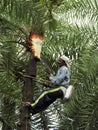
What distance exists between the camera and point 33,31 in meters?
4.90

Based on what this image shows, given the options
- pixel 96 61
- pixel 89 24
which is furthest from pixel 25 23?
pixel 89 24

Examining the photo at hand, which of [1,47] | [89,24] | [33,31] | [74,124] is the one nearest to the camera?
[33,31]

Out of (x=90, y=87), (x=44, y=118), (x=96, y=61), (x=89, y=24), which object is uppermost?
(x=89, y=24)

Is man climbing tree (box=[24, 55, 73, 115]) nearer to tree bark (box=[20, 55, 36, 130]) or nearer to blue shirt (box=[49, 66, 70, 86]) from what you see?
blue shirt (box=[49, 66, 70, 86])

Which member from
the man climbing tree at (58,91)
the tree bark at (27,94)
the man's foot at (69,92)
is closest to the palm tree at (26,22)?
the tree bark at (27,94)

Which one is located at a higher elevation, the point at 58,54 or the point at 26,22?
the point at 26,22

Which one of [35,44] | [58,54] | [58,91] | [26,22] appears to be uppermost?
[26,22]

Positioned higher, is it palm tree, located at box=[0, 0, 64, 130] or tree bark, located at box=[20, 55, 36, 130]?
palm tree, located at box=[0, 0, 64, 130]

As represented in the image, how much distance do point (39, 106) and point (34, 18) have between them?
3.53 feet

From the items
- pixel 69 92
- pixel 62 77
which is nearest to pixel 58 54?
pixel 62 77

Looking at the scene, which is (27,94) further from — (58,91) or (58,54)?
(58,54)

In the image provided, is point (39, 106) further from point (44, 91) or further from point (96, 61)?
point (96, 61)

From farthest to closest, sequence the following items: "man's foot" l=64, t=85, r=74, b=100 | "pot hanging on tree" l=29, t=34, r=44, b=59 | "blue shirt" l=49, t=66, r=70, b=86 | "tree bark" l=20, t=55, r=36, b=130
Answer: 1. "blue shirt" l=49, t=66, r=70, b=86
2. "man's foot" l=64, t=85, r=74, b=100
3. "pot hanging on tree" l=29, t=34, r=44, b=59
4. "tree bark" l=20, t=55, r=36, b=130

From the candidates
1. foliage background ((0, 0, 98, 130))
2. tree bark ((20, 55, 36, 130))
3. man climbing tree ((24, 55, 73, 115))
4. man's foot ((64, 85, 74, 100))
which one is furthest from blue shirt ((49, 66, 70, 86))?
foliage background ((0, 0, 98, 130))
